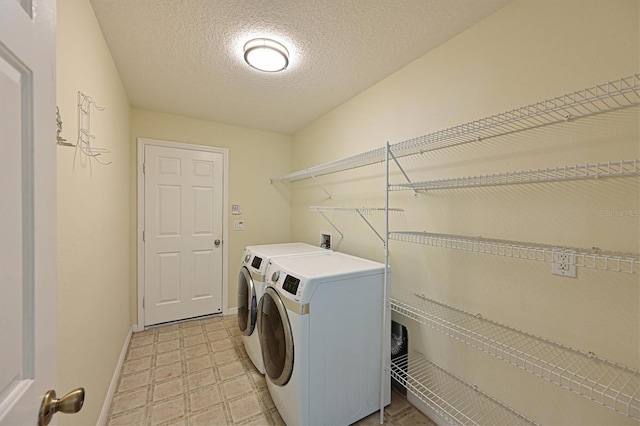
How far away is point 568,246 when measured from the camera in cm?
116

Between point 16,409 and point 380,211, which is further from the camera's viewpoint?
point 380,211

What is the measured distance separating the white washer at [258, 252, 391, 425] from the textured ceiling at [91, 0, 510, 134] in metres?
1.45

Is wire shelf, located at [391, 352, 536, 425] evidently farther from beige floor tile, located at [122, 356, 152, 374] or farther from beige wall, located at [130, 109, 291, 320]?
beige wall, located at [130, 109, 291, 320]

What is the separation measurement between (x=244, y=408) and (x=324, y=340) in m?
0.83

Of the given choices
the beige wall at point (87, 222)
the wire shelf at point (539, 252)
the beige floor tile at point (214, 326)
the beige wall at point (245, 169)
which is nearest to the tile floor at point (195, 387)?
the beige floor tile at point (214, 326)

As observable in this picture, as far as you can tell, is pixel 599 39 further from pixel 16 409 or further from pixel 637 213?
pixel 16 409

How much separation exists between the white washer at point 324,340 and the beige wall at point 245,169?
1665mm

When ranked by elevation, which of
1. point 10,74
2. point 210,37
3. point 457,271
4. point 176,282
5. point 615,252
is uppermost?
point 210,37

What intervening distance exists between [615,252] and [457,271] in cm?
67

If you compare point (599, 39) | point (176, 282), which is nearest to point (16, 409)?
point (599, 39)

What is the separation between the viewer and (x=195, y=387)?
1.97m

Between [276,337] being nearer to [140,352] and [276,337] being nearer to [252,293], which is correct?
[252,293]

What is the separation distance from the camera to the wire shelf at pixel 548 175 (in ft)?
3.25

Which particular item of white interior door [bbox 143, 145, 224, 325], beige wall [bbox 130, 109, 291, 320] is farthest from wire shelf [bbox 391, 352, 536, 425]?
white interior door [bbox 143, 145, 224, 325]
